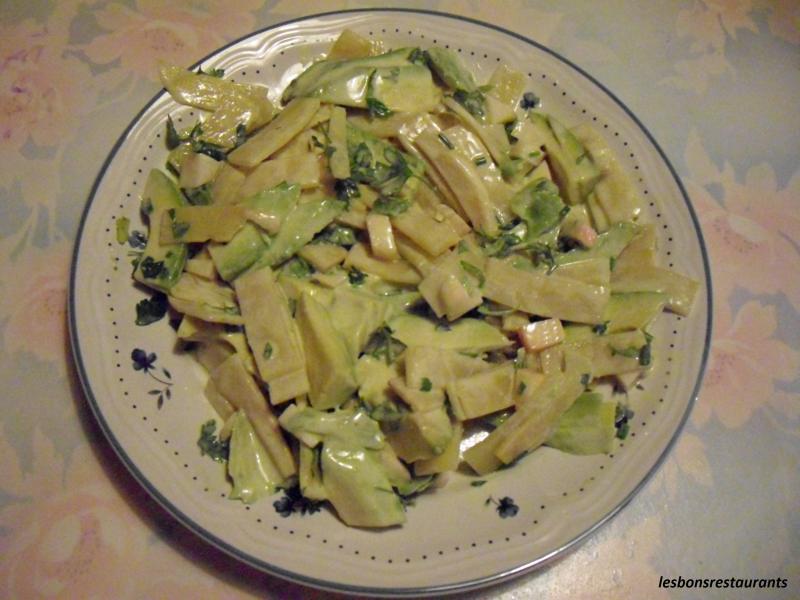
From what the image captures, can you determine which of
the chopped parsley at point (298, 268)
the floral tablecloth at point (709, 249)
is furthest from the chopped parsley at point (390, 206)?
the floral tablecloth at point (709, 249)

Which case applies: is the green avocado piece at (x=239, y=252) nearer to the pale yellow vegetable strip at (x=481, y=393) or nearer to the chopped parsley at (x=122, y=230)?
the chopped parsley at (x=122, y=230)

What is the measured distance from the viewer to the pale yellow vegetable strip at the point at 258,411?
4.58 feet

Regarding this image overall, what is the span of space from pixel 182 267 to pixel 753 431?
1628 mm

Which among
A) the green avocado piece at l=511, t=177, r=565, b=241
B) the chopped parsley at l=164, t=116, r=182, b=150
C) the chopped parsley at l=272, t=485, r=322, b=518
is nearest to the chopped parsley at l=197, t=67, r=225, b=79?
the chopped parsley at l=164, t=116, r=182, b=150

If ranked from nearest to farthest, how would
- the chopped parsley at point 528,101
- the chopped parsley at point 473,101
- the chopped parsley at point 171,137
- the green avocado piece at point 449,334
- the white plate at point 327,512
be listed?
the white plate at point 327,512, the green avocado piece at point 449,334, the chopped parsley at point 171,137, the chopped parsley at point 473,101, the chopped parsley at point 528,101

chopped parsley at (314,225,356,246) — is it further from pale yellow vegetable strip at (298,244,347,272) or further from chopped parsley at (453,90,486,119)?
chopped parsley at (453,90,486,119)

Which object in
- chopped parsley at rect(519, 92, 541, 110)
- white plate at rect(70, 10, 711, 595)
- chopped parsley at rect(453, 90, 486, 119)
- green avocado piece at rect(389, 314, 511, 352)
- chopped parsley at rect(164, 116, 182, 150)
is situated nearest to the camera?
white plate at rect(70, 10, 711, 595)

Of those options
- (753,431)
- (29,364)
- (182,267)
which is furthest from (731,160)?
(29,364)

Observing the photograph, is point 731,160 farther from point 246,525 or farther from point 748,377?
point 246,525

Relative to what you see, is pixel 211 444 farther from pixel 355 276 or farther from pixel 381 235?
pixel 381 235

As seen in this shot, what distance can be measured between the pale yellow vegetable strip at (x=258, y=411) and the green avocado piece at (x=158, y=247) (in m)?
0.25

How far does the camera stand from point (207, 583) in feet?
4.87

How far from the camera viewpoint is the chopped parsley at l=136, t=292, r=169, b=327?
1.49 m

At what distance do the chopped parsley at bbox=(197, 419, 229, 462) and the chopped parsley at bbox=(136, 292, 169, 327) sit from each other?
280 mm
